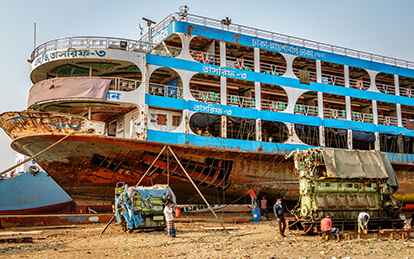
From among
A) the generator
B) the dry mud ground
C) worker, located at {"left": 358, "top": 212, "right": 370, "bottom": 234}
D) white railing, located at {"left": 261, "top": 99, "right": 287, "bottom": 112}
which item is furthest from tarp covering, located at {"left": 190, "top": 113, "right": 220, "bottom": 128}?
worker, located at {"left": 358, "top": 212, "right": 370, "bottom": 234}

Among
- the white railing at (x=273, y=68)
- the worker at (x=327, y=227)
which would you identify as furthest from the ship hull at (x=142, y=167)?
the worker at (x=327, y=227)

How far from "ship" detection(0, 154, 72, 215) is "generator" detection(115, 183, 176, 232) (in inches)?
475

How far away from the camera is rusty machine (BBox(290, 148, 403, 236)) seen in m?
12.7

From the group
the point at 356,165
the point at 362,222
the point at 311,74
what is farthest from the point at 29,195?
the point at 362,222

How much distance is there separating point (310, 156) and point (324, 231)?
2.56m

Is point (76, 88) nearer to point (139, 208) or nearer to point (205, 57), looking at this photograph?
point (139, 208)

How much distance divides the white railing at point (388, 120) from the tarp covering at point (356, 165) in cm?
1052

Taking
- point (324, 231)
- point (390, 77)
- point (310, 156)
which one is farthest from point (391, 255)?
point (390, 77)

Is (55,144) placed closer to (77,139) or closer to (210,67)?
(77,139)

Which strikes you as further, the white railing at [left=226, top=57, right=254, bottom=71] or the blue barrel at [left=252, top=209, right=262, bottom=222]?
the white railing at [left=226, top=57, right=254, bottom=71]

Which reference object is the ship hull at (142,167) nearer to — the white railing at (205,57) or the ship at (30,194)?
the white railing at (205,57)

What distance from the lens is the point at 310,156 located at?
1302 centimetres

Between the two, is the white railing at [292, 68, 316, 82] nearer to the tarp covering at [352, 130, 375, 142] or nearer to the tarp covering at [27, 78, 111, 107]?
the tarp covering at [352, 130, 375, 142]

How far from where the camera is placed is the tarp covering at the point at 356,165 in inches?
517
